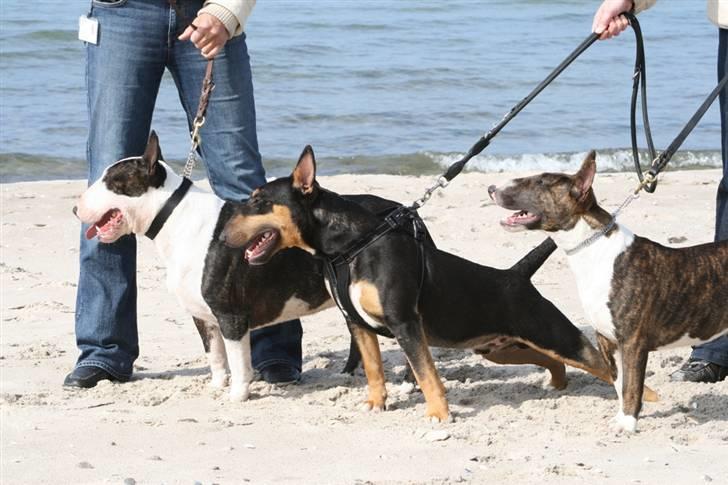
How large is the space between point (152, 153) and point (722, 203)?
8.77ft

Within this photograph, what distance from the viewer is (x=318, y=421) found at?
225 inches

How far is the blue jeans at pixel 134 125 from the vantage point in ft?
19.8

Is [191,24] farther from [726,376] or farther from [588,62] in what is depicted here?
[588,62]

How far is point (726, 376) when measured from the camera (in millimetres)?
6293

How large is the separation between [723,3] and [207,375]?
3.04 m

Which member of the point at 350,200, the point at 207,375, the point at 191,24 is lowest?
the point at 207,375

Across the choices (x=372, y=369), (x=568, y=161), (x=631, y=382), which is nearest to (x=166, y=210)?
(x=372, y=369)

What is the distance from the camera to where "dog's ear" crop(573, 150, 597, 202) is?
5172mm

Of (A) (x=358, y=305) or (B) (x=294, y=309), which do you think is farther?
(B) (x=294, y=309)

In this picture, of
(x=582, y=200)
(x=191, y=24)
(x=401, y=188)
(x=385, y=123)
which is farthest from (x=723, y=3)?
(x=385, y=123)

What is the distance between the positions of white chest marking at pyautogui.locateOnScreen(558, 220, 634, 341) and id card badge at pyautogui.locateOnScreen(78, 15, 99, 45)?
2363 mm

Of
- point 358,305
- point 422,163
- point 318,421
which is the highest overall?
point 358,305

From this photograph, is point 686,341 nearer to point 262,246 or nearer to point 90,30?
point 262,246

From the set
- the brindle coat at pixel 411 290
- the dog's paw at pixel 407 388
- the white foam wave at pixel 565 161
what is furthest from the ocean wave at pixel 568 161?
the brindle coat at pixel 411 290
